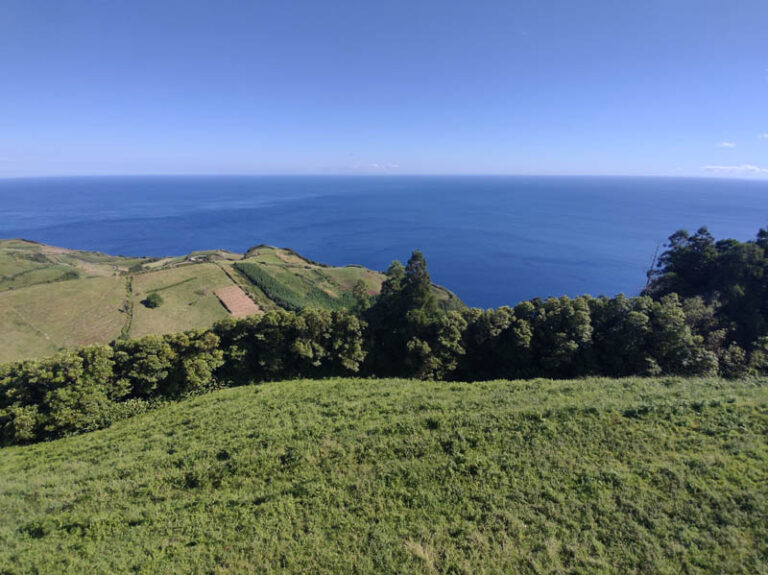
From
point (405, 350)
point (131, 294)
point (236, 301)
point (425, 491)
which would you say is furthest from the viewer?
point (236, 301)

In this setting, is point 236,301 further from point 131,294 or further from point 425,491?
point 425,491

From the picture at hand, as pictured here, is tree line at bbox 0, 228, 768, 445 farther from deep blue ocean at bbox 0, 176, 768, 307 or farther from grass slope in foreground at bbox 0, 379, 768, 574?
deep blue ocean at bbox 0, 176, 768, 307

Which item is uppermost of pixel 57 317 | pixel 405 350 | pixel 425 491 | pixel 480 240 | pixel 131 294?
pixel 480 240

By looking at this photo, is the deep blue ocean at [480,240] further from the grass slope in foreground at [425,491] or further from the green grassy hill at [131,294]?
the grass slope in foreground at [425,491]

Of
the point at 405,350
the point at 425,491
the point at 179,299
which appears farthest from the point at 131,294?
the point at 425,491

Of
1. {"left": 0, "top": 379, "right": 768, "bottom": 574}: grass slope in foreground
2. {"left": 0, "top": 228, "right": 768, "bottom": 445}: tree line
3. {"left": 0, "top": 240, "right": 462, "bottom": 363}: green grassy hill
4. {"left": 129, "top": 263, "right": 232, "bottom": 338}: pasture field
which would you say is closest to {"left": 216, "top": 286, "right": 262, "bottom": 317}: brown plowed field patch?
{"left": 0, "top": 240, "right": 462, "bottom": 363}: green grassy hill

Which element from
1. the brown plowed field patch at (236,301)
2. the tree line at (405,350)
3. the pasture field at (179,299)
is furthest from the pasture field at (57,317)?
the tree line at (405,350)
